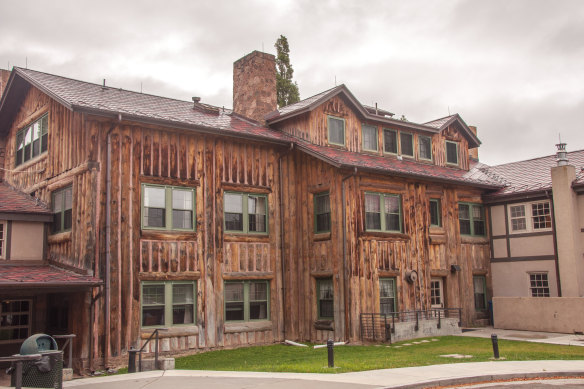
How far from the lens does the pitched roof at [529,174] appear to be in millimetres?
25016

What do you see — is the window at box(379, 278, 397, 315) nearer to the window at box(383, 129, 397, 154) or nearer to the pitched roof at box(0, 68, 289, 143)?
the window at box(383, 129, 397, 154)

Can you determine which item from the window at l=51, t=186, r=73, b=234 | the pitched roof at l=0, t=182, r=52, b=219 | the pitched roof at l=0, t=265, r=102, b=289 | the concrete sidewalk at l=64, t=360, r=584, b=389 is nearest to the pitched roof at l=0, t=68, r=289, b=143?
the window at l=51, t=186, r=73, b=234

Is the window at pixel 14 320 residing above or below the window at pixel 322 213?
below

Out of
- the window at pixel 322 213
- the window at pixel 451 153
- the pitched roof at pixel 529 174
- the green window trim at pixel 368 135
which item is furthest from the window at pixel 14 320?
the pitched roof at pixel 529 174

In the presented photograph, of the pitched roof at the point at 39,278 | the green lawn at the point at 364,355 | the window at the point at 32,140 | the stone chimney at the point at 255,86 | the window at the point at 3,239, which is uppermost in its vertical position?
the stone chimney at the point at 255,86

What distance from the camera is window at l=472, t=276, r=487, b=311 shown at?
2521 centimetres

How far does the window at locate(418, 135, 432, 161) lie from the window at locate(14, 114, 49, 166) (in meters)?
15.1

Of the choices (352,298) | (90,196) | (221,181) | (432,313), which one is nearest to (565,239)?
(432,313)

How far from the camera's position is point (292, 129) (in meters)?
23.4

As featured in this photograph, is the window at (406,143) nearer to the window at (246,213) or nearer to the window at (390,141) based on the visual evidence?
the window at (390,141)

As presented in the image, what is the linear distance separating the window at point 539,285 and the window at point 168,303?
14.3 m

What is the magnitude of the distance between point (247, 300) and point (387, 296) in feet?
16.8

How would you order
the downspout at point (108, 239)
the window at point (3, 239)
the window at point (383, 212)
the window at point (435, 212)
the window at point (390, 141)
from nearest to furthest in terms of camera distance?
the downspout at point (108, 239) → the window at point (3, 239) → the window at point (383, 212) → the window at point (435, 212) → the window at point (390, 141)

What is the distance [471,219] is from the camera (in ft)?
84.5
